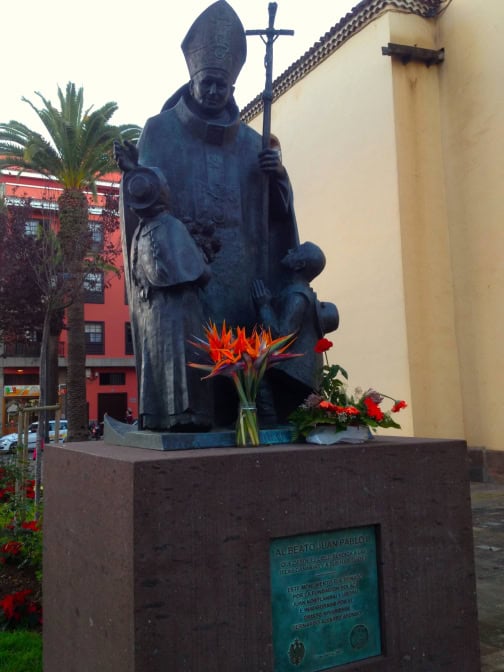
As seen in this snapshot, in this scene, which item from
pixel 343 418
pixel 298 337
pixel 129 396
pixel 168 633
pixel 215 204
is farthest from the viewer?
pixel 129 396

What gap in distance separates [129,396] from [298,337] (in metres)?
28.5

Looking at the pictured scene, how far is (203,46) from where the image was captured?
3.45 m

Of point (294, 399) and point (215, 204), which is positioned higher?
point (215, 204)

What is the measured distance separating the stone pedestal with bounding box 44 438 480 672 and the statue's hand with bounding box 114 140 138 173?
1462 mm

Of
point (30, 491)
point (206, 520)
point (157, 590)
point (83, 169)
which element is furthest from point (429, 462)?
point (83, 169)

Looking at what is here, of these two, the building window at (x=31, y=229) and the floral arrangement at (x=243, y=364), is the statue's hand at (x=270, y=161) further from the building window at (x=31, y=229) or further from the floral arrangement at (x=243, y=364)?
the building window at (x=31, y=229)

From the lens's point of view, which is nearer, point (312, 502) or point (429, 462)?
point (312, 502)

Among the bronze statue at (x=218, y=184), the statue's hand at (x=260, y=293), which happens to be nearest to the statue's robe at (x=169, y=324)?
the bronze statue at (x=218, y=184)

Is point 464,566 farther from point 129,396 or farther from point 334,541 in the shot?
point 129,396

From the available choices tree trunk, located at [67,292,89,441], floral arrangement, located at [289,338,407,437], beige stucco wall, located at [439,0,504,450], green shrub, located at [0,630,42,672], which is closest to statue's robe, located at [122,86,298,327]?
floral arrangement, located at [289,338,407,437]

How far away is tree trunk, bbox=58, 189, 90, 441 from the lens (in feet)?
46.4

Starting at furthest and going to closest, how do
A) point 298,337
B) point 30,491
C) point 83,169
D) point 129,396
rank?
point 129,396, point 83,169, point 30,491, point 298,337

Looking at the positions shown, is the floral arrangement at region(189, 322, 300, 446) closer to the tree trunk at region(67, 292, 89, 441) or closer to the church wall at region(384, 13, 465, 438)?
the church wall at region(384, 13, 465, 438)

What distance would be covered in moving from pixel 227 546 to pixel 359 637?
768mm
